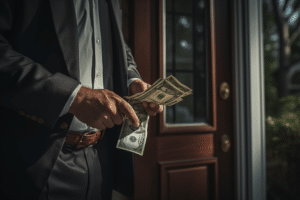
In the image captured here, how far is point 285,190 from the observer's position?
2.19 meters

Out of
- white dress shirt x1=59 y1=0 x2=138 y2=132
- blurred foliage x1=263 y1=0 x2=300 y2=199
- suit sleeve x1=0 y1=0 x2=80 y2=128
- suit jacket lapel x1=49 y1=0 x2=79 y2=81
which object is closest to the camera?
suit sleeve x1=0 y1=0 x2=80 y2=128

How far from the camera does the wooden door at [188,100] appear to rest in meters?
1.16

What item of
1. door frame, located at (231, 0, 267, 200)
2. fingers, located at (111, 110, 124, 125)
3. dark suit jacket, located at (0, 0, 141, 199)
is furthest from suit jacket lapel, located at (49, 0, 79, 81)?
door frame, located at (231, 0, 267, 200)

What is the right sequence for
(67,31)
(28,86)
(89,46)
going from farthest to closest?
1. (89,46)
2. (67,31)
3. (28,86)

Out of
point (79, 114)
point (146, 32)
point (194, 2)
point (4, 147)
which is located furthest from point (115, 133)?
point (194, 2)

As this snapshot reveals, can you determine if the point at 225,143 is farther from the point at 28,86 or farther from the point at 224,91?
the point at 28,86

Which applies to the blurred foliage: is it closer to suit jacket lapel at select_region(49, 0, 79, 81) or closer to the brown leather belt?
the brown leather belt

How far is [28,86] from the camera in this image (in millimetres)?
513

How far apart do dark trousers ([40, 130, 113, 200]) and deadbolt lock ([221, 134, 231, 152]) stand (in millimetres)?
945

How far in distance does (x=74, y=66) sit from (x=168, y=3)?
0.99 meters

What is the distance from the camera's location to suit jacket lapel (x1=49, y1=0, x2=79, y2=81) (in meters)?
0.63

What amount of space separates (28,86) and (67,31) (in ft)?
0.89

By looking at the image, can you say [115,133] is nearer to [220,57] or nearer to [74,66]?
[74,66]

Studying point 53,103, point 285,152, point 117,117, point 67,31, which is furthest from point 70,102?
point 285,152
